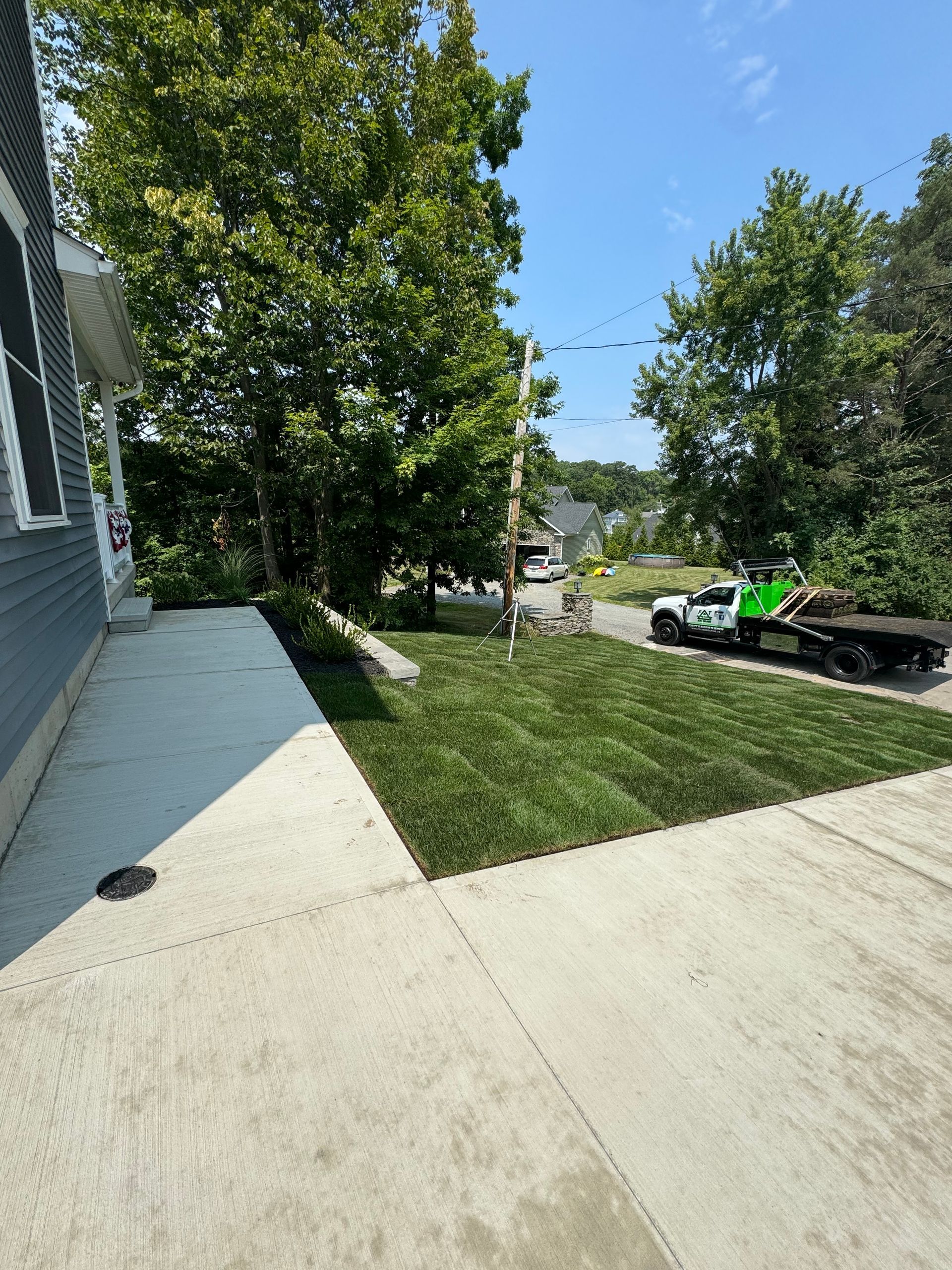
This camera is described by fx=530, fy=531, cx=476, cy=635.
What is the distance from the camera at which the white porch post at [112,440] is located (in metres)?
8.25

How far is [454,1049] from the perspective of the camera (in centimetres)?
181

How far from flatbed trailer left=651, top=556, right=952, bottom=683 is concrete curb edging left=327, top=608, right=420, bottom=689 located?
7.53 metres

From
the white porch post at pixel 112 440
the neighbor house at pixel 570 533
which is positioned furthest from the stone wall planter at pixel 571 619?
the neighbor house at pixel 570 533

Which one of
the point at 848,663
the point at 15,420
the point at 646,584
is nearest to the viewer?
the point at 15,420

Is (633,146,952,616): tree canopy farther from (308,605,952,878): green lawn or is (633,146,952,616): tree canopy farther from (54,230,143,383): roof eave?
(54,230,143,383): roof eave

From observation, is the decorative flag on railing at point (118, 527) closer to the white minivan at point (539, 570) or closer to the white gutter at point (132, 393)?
the white gutter at point (132, 393)

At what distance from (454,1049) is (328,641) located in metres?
4.63

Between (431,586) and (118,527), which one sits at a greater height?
Result: (118,527)

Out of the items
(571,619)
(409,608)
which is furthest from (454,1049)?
(571,619)

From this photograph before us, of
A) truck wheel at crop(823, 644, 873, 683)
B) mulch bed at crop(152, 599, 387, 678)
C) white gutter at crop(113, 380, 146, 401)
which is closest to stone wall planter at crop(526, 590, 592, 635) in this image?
truck wheel at crop(823, 644, 873, 683)

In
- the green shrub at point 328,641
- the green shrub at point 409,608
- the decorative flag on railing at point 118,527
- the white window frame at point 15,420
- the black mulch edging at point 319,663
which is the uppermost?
the white window frame at point 15,420

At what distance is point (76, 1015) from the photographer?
1.84m

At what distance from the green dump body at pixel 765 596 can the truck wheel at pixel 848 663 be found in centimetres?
139

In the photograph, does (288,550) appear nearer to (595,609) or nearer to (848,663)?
(595,609)
